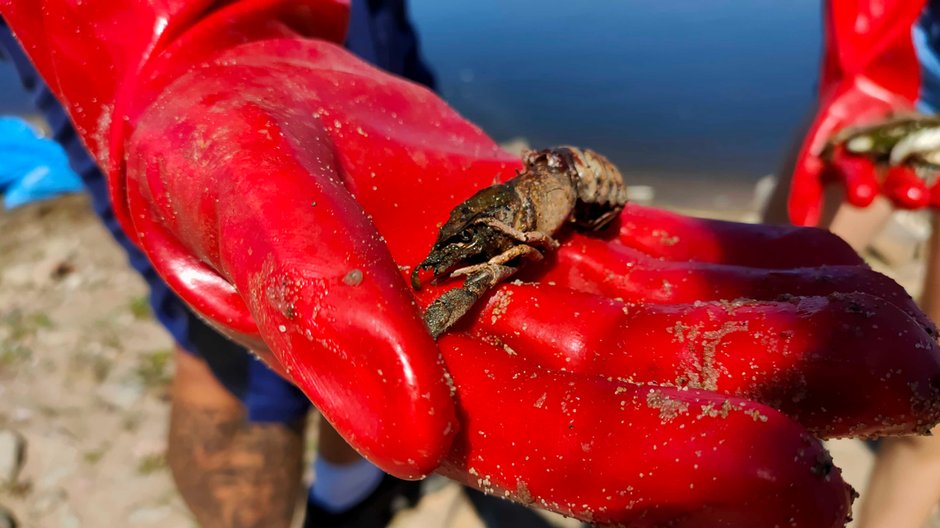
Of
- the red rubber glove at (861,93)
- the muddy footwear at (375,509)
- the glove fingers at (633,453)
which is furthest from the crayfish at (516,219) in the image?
the muddy footwear at (375,509)

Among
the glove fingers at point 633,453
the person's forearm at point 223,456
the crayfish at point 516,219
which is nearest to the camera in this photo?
the glove fingers at point 633,453

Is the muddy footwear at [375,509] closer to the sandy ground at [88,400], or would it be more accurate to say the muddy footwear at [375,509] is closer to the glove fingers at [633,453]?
the sandy ground at [88,400]

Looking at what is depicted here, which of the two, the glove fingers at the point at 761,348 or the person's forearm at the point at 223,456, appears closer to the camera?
the glove fingers at the point at 761,348

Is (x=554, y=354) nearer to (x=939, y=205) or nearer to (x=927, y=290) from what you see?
(x=927, y=290)

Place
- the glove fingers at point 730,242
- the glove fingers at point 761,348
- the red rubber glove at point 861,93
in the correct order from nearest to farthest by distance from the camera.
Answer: the glove fingers at point 761,348
the glove fingers at point 730,242
the red rubber glove at point 861,93

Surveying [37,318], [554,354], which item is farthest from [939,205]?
[37,318]

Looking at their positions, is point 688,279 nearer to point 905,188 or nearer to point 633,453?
point 633,453

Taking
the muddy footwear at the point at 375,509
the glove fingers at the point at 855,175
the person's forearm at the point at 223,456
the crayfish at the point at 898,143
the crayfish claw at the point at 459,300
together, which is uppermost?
the crayfish claw at the point at 459,300
